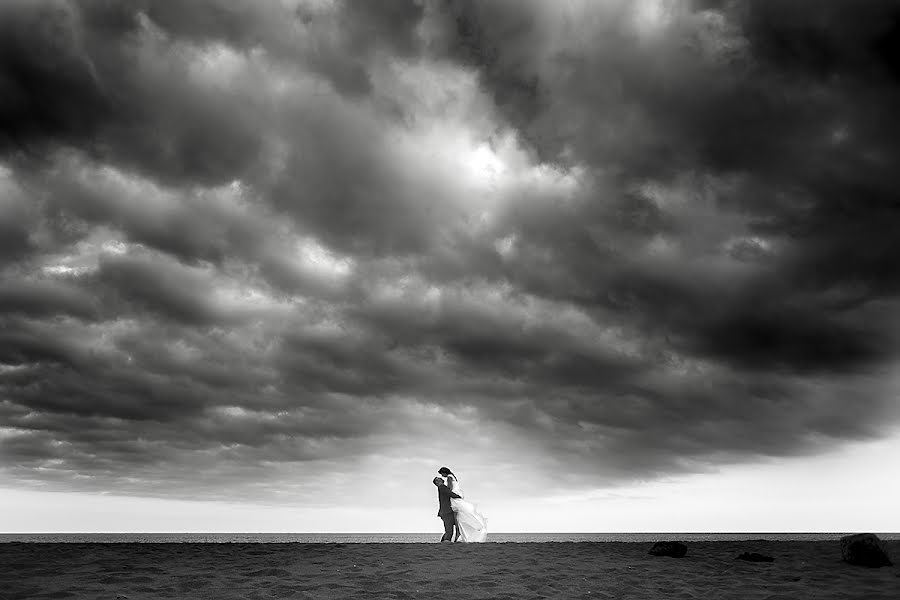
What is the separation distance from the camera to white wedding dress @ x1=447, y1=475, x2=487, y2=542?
69.8 ft

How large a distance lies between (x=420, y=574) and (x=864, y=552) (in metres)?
10.7

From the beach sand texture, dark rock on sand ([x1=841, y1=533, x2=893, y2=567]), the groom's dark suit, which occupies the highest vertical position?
the groom's dark suit

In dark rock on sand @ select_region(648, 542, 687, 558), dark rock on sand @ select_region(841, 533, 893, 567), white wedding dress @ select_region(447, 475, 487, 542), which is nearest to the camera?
dark rock on sand @ select_region(841, 533, 893, 567)

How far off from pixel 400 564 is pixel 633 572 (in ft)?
18.8

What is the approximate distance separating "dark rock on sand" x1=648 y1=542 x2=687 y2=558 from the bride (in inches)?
253

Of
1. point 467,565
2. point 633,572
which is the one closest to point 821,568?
point 633,572

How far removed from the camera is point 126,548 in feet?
57.3

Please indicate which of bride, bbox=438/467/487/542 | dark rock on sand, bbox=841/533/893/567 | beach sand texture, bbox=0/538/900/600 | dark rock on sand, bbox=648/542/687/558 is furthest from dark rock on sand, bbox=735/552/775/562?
bride, bbox=438/467/487/542

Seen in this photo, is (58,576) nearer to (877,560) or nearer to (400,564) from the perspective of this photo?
(400,564)

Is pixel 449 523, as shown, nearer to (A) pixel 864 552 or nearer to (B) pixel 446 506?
(B) pixel 446 506

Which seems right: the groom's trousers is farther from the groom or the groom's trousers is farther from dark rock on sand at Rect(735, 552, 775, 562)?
dark rock on sand at Rect(735, 552, 775, 562)

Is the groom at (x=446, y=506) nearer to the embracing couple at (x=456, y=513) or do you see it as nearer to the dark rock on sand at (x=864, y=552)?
the embracing couple at (x=456, y=513)

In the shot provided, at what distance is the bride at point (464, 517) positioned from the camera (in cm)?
2130

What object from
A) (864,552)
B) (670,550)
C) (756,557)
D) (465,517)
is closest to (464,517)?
(465,517)
